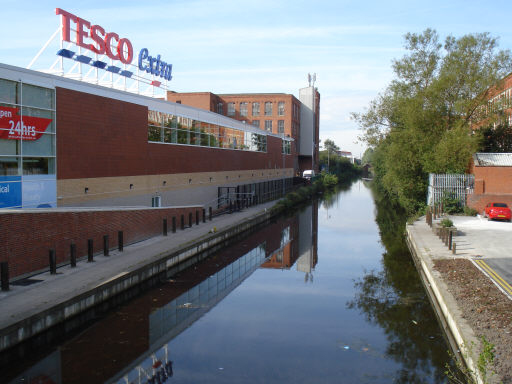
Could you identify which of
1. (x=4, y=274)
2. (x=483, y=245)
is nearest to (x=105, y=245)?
(x=4, y=274)

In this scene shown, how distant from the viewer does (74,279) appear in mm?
15695

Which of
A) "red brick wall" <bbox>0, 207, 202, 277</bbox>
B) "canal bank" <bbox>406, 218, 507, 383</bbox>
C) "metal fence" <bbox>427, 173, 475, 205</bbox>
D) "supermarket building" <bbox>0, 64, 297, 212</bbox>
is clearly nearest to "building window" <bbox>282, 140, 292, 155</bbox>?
"supermarket building" <bbox>0, 64, 297, 212</bbox>

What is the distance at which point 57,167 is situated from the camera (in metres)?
20.3

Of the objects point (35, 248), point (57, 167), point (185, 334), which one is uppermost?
point (57, 167)

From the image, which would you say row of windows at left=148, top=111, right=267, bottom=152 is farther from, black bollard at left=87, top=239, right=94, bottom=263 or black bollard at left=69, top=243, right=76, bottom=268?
black bollard at left=69, top=243, right=76, bottom=268

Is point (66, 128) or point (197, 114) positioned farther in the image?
point (197, 114)

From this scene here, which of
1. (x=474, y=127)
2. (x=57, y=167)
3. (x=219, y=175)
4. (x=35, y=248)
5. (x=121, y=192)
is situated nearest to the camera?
(x=35, y=248)

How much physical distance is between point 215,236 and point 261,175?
30.9 metres

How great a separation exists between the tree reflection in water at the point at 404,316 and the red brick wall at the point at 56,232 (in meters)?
10.6

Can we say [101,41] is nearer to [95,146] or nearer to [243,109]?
[95,146]

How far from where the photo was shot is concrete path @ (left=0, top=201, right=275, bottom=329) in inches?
498

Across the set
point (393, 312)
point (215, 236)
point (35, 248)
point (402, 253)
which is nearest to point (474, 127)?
point (402, 253)

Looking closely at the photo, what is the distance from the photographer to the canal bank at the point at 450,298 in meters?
10.3

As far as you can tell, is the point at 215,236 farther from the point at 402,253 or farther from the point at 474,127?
the point at 474,127
